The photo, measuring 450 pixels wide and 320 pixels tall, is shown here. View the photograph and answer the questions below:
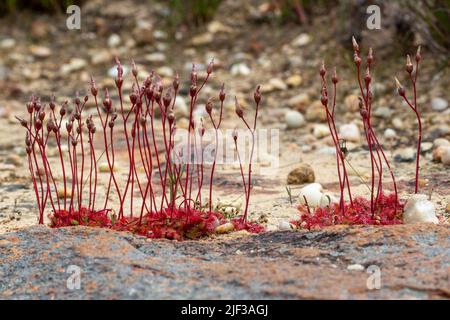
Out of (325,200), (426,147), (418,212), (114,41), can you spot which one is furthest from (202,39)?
(418,212)

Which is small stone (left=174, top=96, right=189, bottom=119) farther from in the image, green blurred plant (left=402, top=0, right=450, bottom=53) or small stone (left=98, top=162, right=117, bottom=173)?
green blurred plant (left=402, top=0, right=450, bottom=53)

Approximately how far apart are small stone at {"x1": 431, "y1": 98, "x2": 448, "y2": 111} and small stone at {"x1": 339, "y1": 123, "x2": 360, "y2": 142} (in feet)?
2.27

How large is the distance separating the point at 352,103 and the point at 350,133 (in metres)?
0.73

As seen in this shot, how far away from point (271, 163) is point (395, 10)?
2338mm

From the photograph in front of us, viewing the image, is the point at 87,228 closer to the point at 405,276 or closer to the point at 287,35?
the point at 405,276

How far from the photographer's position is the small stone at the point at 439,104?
265 inches

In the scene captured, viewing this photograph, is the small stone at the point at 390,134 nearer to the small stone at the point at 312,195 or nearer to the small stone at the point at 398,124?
the small stone at the point at 398,124

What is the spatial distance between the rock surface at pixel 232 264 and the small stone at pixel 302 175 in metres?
1.35

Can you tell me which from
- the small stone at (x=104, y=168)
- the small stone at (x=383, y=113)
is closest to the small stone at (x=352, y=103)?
the small stone at (x=383, y=113)

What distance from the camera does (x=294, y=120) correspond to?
6938 mm

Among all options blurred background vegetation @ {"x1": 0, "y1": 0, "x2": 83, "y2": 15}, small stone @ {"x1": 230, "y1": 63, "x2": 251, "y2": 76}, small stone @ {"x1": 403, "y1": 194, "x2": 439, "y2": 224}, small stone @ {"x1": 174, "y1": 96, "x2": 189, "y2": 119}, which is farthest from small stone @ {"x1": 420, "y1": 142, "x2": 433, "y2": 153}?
blurred background vegetation @ {"x1": 0, "y1": 0, "x2": 83, "y2": 15}

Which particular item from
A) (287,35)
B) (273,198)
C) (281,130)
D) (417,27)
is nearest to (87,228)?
(273,198)

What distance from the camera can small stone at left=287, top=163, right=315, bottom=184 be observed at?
17.3ft
